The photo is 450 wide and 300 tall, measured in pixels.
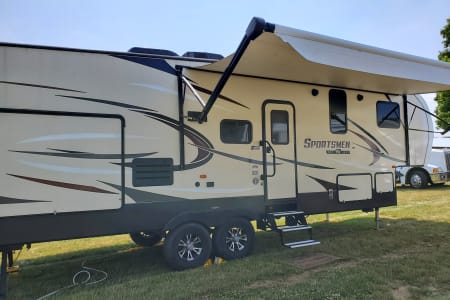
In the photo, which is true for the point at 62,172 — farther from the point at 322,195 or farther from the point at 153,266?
the point at 322,195

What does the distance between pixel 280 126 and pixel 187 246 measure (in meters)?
2.53

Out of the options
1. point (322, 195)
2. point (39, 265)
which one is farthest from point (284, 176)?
point (39, 265)

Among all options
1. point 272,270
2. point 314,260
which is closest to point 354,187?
point 314,260

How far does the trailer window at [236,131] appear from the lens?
19.4ft

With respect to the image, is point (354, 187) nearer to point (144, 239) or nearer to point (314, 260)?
point (314, 260)

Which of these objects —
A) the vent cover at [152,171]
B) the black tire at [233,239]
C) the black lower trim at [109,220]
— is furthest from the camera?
the black tire at [233,239]

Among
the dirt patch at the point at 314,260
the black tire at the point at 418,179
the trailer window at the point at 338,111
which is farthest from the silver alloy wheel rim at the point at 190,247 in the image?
the black tire at the point at 418,179

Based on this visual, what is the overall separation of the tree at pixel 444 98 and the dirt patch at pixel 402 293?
15060 mm

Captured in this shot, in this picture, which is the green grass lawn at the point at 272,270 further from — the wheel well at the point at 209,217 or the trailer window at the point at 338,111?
the trailer window at the point at 338,111

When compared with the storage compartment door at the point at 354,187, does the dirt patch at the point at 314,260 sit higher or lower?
lower

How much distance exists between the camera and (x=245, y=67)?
5762 millimetres

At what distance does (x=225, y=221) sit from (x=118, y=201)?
64.9 inches

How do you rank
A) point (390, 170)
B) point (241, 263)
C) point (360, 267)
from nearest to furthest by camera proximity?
point (360, 267), point (241, 263), point (390, 170)

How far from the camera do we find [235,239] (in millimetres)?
5891
